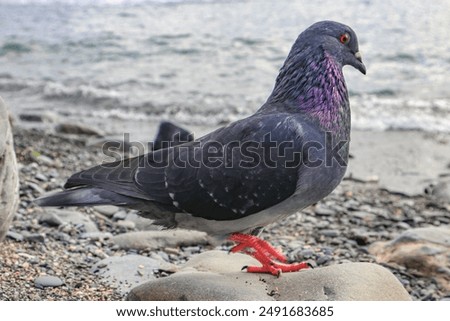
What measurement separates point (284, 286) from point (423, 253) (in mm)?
1770

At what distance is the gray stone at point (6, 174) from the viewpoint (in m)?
4.57

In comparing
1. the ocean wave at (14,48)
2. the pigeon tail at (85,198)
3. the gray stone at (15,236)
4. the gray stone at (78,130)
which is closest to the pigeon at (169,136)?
the pigeon tail at (85,198)

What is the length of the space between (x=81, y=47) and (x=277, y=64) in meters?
5.15

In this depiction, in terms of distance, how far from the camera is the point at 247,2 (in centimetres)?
2189

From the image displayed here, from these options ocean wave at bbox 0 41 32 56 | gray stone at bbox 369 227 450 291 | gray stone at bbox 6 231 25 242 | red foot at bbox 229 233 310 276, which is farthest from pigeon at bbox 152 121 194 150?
ocean wave at bbox 0 41 32 56

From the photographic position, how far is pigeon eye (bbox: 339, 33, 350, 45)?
455 centimetres

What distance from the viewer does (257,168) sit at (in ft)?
14.1

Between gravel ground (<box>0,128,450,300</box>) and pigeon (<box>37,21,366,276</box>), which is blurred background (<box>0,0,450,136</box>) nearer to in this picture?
gravel ground (<box>0,128,450,300</box>)

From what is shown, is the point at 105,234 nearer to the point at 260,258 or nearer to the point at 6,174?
the point at 6,174

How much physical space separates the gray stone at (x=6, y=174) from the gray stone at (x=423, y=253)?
10.1 ft

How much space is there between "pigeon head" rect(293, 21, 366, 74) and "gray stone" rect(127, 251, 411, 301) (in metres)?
1.40

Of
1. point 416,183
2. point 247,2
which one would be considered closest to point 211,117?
point 416,183

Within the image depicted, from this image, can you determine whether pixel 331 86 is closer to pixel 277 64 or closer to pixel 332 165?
pixel 332 165
